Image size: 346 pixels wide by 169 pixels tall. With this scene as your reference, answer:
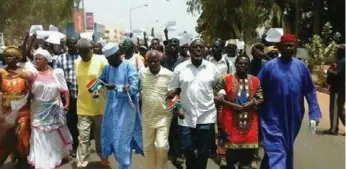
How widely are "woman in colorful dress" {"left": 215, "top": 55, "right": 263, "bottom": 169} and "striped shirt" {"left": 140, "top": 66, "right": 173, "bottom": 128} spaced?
2.57 ft

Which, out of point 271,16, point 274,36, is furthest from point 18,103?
point 271,16

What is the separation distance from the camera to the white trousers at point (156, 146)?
6.47m

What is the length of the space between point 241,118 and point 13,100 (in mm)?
2763

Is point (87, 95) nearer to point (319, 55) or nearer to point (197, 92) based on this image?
point (197, 92)

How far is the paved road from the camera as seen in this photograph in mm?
7602

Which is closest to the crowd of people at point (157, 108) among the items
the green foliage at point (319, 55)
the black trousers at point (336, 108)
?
the black trousers at point (336, 108)

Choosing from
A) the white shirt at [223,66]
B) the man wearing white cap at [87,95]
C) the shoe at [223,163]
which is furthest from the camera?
the white shirt at [223,66]

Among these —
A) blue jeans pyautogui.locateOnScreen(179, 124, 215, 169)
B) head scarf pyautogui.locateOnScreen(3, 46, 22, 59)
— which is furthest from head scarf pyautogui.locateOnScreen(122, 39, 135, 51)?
blue jeans pyautogui.locateOnScreen(179, 124, 215, 169)

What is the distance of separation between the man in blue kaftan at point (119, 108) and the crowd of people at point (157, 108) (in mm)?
12

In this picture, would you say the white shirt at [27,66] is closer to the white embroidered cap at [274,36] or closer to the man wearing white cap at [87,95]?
the man wearing white cap at [87,95]

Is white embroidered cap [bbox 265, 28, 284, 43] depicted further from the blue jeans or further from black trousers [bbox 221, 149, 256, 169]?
black trousers [bbox 221, 149, 256, 169]

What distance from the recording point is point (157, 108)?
6512mm

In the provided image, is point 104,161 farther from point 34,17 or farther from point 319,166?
point 34,17

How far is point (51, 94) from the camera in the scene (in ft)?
22.8
